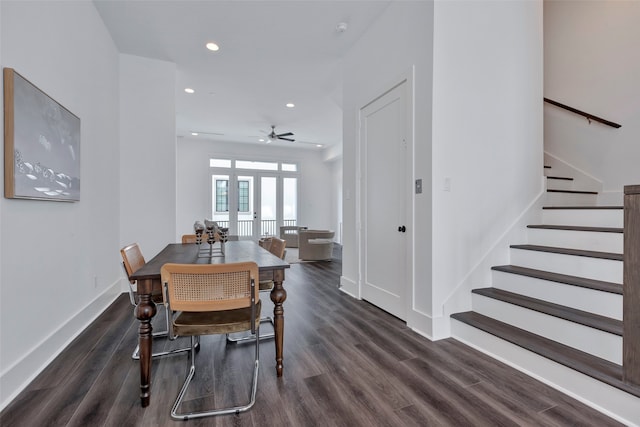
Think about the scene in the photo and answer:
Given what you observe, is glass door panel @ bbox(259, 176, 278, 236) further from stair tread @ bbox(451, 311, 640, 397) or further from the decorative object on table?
stair tread @ bbox(451, 311, 640, 397)

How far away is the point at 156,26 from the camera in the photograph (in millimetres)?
3223

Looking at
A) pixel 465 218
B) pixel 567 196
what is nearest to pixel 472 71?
pixel 465 218

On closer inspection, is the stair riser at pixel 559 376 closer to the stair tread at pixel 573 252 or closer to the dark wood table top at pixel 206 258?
the stair tread at pixel 573 252

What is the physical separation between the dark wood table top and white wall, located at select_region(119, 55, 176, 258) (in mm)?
1484

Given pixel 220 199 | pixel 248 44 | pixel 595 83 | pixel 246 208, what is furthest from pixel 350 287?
pixel 220 199

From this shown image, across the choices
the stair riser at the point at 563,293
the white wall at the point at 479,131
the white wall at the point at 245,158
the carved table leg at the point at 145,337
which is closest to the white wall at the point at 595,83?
the white wall at the point at 479,131

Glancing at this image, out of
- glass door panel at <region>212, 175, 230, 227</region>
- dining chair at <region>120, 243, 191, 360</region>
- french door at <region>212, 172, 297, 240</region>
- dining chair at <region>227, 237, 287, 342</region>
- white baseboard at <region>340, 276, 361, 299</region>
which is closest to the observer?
dining chair at <region>120, 243, 191, 360</region>

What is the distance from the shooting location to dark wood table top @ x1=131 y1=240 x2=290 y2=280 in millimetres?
1676

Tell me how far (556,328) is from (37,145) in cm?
380

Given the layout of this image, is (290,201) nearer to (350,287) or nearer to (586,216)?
(350,287)

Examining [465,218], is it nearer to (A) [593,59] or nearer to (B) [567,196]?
(B) [567,196]

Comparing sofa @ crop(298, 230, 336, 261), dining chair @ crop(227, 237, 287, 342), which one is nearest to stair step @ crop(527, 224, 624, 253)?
dining chair @ crop(227, 237, 287, 342)

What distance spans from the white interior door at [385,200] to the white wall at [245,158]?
623cm

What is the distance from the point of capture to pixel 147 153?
3885mm
